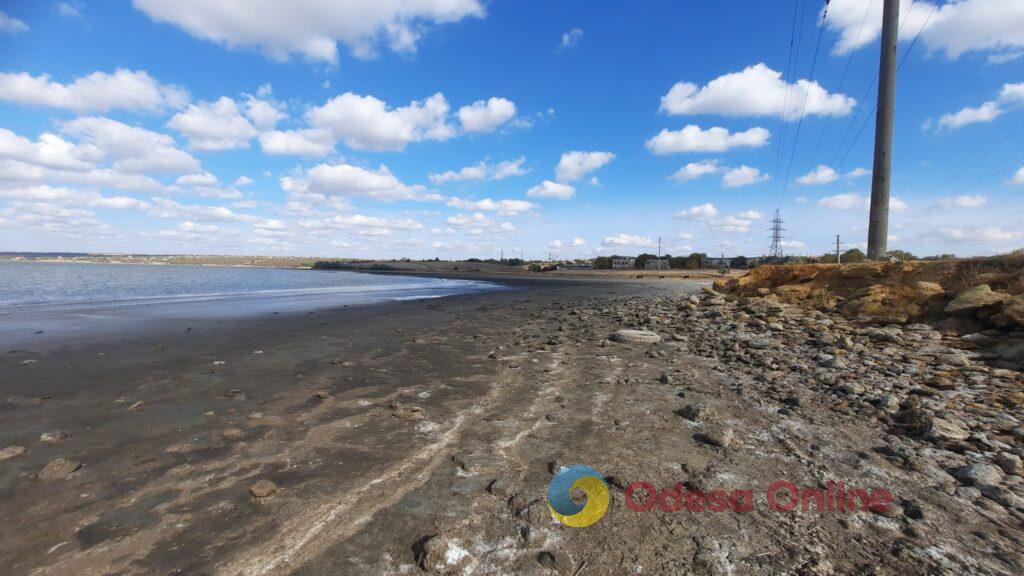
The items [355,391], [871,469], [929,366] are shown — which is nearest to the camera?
[871,469]

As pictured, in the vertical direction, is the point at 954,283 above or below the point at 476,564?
above

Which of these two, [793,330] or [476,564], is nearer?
[476,564]

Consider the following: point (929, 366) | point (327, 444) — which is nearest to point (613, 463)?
point (327, 444)

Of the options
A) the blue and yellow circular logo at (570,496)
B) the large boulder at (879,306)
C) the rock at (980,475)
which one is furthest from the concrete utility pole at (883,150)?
the blue and yellow circular logo at (570,496)

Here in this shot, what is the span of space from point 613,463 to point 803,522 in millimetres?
1625

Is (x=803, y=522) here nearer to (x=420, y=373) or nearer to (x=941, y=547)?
(x=941, y=547)

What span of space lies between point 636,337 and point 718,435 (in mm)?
6453

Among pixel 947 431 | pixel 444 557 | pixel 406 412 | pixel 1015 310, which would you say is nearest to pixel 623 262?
pixel 1015 310

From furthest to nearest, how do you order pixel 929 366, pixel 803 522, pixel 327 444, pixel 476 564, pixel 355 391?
pixel 929 366 → pixel 355 391 → pixel 327 444 → pixel 803 522 → pixel 476 564

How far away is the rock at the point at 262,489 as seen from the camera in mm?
3574

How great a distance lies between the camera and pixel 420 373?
26.3ft

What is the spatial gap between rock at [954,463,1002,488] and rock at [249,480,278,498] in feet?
21.0

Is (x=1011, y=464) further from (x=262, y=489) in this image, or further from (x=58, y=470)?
(x=58, y=470)

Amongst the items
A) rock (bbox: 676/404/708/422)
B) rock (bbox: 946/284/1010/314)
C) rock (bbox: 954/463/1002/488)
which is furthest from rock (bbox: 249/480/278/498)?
rock (bbox: 946/284/1010/314)
